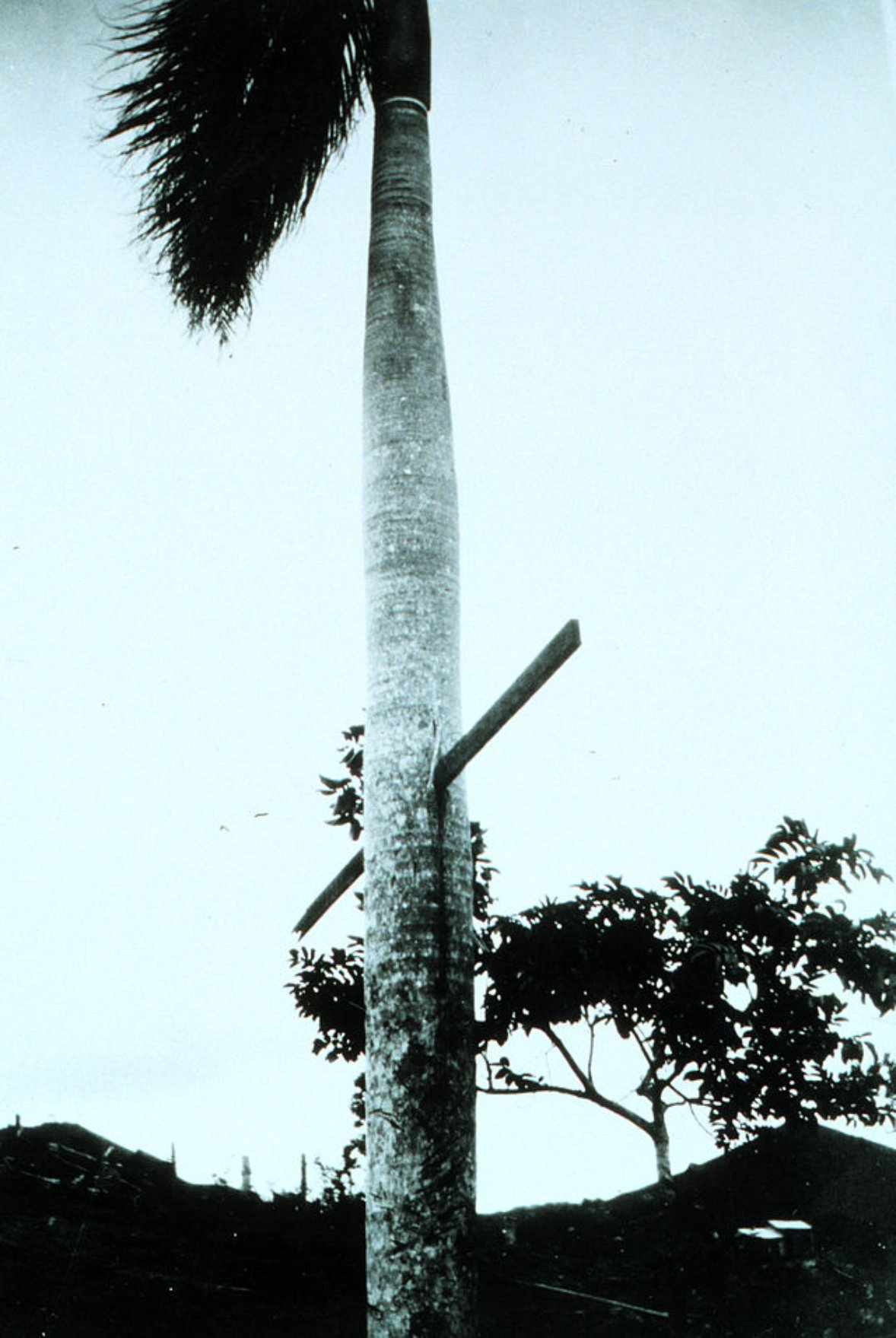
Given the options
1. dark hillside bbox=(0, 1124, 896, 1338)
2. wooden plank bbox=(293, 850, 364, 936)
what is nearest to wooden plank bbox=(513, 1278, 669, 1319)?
dark hillside bbox=(0, 1124, 896, 1338)

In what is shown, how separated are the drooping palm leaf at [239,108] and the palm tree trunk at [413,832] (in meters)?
0.95

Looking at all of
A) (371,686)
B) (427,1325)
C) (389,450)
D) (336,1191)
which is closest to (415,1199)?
(427,1325)

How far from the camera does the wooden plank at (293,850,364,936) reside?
165 inches

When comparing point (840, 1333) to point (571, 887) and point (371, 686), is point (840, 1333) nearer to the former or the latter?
point (571, 887)

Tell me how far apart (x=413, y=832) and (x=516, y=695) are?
68 cm

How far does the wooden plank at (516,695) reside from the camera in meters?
3.20

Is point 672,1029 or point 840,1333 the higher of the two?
point 672,1029

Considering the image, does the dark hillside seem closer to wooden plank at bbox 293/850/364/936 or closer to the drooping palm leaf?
wooden plank at bbox 293/850/364/936

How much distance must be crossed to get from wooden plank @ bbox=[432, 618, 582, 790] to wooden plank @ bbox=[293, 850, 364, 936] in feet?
2.20

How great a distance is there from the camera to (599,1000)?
7352 millimetres

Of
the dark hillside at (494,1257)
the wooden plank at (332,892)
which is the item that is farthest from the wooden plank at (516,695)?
the dark hillside at (494,1257)

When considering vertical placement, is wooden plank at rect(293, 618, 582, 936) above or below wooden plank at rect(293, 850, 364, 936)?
above

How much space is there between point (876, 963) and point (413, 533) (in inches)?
187

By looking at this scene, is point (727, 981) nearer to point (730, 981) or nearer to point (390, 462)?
point (730, 981)
